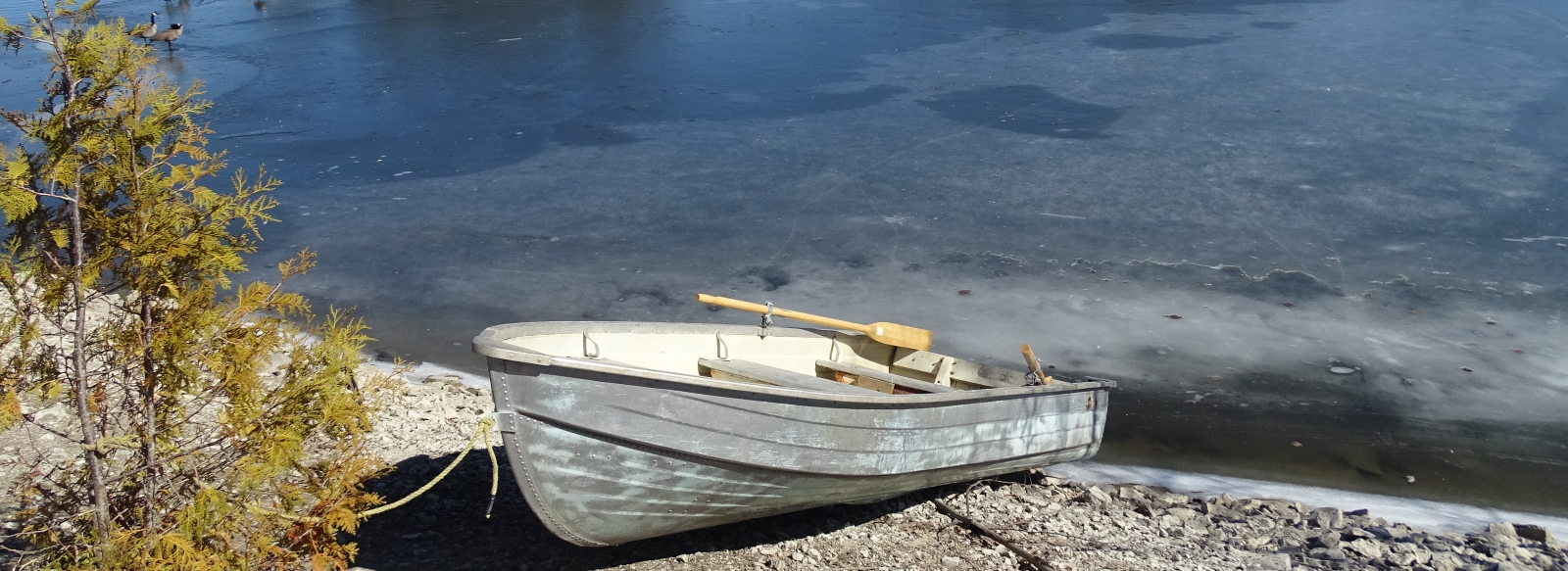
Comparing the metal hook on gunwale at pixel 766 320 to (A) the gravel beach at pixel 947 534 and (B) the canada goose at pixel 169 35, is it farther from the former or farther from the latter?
(B) the canada goose at pixel 169 35

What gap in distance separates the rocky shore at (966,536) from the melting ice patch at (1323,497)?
0.12 metres

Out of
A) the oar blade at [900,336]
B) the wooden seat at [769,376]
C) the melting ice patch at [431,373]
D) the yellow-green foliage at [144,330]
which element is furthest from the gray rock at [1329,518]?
the melting ice patch at [431,373]

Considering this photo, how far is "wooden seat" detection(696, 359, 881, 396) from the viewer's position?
4.79 meters

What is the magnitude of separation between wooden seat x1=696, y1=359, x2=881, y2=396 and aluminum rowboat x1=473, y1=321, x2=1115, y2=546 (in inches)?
0.5

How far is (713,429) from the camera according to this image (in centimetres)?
430

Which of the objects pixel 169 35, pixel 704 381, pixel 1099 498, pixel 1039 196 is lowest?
pixel 1099 498

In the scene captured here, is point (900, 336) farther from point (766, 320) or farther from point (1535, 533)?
point (1535, 533)

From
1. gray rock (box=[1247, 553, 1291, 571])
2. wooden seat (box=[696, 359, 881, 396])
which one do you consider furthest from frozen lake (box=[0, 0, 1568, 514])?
wooden seat (box=[696, 359, 881, 396])

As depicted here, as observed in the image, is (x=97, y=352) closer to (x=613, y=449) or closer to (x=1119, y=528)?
(x=613, y=449)

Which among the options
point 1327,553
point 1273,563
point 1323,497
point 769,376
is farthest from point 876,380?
point 1323,497

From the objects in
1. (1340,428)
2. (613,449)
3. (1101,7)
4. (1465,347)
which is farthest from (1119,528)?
(1101,7)

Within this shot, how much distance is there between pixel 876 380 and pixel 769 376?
0.93 metres

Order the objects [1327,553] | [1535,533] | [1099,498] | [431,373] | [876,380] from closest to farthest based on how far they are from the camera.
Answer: [1327,553], [1535,533], [1099,498], [876,380], [431,373]

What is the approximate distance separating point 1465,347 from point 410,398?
6.32 m
